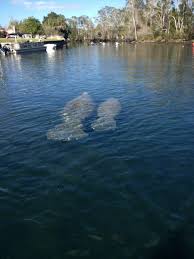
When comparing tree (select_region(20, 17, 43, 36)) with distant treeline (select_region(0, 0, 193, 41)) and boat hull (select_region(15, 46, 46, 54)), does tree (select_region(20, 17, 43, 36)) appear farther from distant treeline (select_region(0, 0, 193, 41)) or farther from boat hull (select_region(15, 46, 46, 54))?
boat hull (select_region(15, 46, 46, 54))

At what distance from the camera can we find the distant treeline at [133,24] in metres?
124

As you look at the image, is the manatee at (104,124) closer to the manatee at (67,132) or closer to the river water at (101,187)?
the river water at (101,187)

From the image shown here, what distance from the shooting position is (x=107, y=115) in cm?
2344

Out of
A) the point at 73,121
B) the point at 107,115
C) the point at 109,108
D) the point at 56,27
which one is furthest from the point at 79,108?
the point at 56,27

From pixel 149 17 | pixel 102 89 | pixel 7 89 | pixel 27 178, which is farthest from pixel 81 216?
pixel 149 17

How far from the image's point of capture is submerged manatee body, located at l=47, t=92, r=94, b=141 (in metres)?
19.3

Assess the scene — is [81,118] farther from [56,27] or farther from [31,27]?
[56,27]

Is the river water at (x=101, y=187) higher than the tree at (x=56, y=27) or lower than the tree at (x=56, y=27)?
lower

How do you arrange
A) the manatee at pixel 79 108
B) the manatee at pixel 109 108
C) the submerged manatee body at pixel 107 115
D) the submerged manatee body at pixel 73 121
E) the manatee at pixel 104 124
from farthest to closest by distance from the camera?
the manatee at pixel 109 108 < the manatee at pixel 79 108 < the submerged manatee body at pixel 107 115 < the manatee at pixel 104 124 < the submerged manatee body at pixel 73 121

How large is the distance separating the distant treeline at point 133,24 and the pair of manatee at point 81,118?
106 meters

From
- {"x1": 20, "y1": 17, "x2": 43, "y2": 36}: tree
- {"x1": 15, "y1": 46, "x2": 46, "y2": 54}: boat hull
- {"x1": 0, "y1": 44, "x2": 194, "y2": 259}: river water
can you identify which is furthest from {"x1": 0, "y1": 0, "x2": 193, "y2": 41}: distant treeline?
{"x1": 0, "y1": 44, "x2": 194, "y2": 259}: river water

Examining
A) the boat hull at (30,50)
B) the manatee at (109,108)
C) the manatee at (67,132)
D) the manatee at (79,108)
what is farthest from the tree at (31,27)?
the manatee at (67,132)

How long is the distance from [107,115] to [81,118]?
99.0 inches

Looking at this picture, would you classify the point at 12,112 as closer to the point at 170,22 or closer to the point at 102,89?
the point at 102,89
